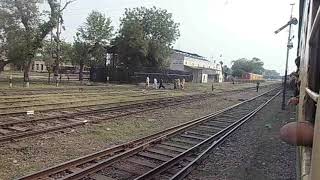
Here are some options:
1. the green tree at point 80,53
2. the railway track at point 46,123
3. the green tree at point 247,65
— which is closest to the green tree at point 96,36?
the green tree at point 80,53

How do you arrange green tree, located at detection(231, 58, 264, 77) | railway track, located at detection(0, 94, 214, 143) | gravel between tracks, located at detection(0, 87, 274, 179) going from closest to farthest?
gravel between tracks, located at detection(0, 87, 274, 179), railway track, located at detection(0, 94, 214, 143), green tree, located at detection(231, 58, 264, 77)

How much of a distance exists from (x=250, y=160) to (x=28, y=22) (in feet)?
118

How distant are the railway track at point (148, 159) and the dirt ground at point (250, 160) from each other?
12.3 inches

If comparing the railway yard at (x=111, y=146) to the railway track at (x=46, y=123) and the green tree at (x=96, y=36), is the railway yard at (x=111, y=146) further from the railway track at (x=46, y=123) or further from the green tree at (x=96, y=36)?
the green tree at (x=96, y=36)

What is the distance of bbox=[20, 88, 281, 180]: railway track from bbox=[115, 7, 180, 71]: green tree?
130 ft

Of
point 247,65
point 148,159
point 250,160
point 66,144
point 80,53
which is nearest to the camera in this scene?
point 148,159

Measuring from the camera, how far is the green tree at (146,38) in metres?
55.3

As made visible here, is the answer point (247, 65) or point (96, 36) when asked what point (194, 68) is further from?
point (247, 65)

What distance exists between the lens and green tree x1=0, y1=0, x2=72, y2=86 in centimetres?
3972

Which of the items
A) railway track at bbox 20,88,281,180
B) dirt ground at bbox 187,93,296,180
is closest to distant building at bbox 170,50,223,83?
dirt ground at bbox 187,93,296,180

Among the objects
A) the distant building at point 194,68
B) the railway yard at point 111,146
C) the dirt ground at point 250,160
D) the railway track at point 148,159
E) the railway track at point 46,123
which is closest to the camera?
the railway track at point 148,159

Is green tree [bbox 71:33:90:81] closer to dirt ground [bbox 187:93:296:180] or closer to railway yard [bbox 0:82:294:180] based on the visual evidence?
railway yard [bbox 0:82:294:180]

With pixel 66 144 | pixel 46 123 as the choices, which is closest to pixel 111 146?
pixel 66 144

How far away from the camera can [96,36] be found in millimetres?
55469
